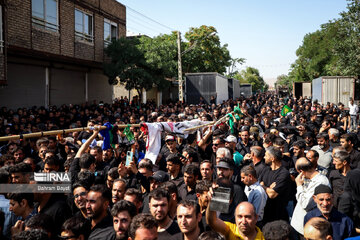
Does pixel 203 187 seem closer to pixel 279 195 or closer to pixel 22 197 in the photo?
pixel 279 195

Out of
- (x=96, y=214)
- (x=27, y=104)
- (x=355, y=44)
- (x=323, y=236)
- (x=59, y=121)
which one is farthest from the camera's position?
(x=355, y=44)

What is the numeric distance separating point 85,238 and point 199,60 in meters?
34.5

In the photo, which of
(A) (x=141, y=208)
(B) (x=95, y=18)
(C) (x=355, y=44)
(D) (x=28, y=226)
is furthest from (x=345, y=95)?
(D) (x=28, y=226)

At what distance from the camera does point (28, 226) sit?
134 inches

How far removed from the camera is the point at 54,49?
55.0 feet

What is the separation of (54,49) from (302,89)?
103 ft

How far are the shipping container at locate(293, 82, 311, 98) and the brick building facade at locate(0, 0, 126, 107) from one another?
83.7 feet

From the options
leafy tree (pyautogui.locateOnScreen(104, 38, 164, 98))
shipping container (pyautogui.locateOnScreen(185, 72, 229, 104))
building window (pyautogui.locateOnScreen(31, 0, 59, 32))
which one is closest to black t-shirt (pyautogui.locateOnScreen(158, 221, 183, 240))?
building window (pyautogui.locateOnScreen(31, 0, 59, 32))

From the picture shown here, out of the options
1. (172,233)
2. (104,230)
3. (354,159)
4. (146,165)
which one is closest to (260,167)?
(146,165)

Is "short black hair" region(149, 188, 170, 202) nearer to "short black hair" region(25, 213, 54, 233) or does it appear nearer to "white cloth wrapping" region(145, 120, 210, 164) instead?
"short black hair" region(25, 213, 54, 233)

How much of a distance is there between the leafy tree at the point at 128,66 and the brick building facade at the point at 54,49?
3.54 ft

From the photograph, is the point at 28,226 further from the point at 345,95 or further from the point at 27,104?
the point at 345,95

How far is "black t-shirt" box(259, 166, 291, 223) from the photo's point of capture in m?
4.84

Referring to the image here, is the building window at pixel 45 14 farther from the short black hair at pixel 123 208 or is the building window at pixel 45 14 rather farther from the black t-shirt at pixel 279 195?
the short black hair at pixel 123 208
